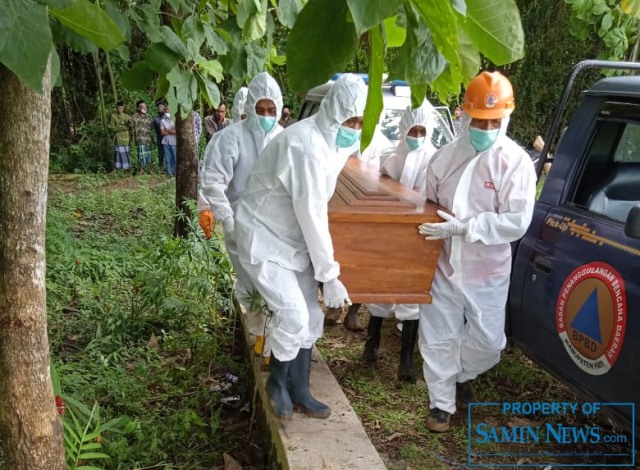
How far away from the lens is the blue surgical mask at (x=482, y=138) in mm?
3086

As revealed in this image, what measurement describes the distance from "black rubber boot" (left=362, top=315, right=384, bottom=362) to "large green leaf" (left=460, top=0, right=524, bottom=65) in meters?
3.26

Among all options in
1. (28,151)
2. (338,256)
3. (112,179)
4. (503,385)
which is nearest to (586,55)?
(112,179)

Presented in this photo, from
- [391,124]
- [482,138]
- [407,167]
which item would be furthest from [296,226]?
[391,124]

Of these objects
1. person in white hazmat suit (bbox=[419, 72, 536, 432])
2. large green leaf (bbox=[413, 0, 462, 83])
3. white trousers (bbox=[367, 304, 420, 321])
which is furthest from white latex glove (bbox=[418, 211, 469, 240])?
large green leaf (bbox=[413, 0, 462, 83])

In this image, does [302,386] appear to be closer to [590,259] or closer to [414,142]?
[590,259]

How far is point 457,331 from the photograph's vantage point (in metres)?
3.28

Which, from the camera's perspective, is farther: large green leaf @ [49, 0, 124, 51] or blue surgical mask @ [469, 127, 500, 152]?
blue surgical mask @ [469, 127, 500, 152]

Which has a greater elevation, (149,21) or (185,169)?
(149,21)

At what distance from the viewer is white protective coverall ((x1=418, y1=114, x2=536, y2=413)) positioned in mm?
3027

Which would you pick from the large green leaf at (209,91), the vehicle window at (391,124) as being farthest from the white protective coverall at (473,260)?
the vehicle window at (391,124)

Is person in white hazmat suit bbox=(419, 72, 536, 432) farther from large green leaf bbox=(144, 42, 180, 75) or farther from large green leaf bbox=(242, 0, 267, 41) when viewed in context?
large green leaf bbox=(144, 42, 180, 75)

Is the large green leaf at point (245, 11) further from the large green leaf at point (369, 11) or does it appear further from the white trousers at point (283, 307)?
the large green leaf at point (369, 11)

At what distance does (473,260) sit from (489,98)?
2.68 ft

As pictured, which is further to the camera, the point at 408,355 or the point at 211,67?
the point at 408,355
